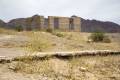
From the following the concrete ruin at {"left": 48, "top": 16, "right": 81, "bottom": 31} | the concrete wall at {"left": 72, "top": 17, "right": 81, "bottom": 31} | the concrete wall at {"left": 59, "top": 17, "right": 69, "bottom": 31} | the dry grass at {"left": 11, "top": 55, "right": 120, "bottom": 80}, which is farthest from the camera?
the concrete wall at {"left": 72, "top": 17, "right": 81, "bottom": 31}

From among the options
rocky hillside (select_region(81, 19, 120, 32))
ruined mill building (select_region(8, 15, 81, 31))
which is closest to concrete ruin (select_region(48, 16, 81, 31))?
ruined mill building (select_region(8, 15, 81, 31))

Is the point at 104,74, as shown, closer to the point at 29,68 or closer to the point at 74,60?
the point at 74,60

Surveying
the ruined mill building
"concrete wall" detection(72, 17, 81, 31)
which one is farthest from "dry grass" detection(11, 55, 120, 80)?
"concrete wall" detection(72, 17, 81, 31)

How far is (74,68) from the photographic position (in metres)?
7.34

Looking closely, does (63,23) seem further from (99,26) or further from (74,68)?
(99,26)

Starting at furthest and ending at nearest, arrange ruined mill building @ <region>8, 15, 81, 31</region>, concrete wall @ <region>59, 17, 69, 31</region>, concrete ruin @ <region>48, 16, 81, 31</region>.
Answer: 1. concrete wall @ <region>59, 17, 69, 31</region>
2. concrete ruin @ <region>48, 16, 81, 31</region>
3. ruined mill building @ <region>8, 15, 81, 31</region>

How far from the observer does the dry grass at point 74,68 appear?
6.55m

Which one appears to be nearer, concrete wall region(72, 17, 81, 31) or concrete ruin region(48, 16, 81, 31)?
concrete ruin region(48, 16, 81, 31)

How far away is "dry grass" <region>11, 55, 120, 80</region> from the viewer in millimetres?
6547

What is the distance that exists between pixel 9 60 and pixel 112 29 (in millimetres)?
85618

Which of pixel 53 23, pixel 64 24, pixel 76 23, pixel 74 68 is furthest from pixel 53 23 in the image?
pixel 74 68

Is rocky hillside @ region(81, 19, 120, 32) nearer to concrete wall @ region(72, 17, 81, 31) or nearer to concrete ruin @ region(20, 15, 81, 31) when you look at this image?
concrete wall @ region(72, 17, 81, 31)

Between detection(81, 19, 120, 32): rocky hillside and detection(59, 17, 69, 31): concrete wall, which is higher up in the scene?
detection(59, 17, 69, 31): concrete wall

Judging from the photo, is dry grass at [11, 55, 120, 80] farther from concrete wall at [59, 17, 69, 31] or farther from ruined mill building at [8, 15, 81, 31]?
concrete wall at [59, 17, 69, 31]
